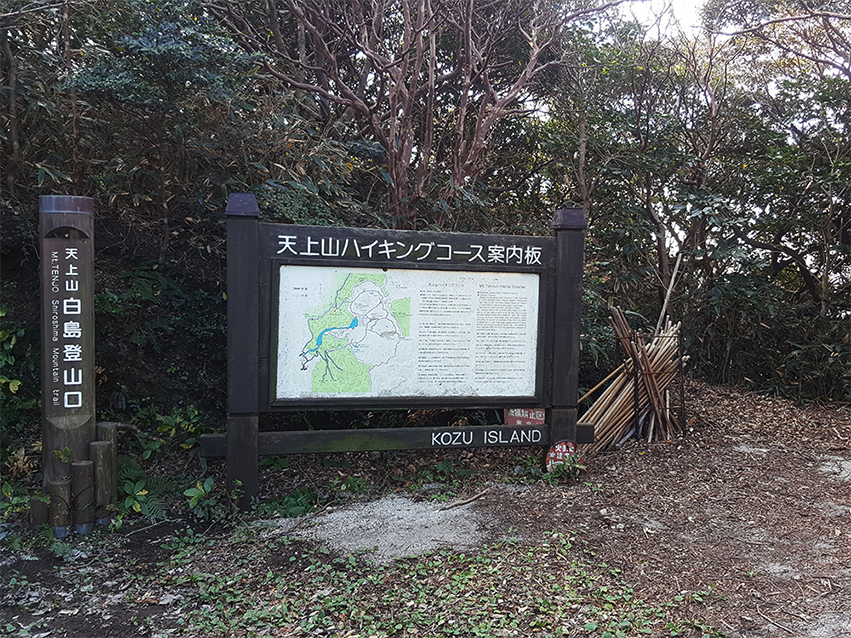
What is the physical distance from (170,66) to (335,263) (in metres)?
1.92

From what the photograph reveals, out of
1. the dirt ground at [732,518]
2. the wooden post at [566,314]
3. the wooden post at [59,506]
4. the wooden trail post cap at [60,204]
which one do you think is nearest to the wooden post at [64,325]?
the wooden trail post cap at [60,204]

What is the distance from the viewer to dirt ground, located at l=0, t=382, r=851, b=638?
113 inches

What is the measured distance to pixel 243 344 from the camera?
3.94 meters

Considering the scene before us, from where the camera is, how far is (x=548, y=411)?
4543mm

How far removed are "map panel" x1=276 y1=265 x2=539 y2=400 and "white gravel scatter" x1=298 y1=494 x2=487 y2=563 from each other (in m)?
0.74

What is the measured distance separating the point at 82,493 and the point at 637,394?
4.28 m

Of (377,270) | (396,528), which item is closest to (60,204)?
(377,270)

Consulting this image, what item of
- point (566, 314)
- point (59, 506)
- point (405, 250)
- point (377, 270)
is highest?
point (405, 250)

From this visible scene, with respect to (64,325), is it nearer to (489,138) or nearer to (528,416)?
(528,416)

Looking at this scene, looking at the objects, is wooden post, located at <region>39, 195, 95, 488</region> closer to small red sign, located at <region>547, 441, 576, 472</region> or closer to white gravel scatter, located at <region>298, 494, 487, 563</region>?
white gravel scatter, located at <region>298, 494, 487, 563</region>

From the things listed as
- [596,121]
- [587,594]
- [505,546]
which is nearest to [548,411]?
[505,546]

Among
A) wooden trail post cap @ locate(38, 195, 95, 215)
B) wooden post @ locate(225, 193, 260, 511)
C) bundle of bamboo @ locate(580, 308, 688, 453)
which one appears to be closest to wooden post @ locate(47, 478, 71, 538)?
wooden post @ locate(225, 193, 260, 511)

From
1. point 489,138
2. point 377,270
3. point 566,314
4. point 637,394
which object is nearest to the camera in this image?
point 377,270

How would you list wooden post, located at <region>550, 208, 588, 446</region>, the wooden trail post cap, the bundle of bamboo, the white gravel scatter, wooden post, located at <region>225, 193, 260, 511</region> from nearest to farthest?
the white gravel scatter < the wooden trail post cap < wooden post, located at <region>225, 193, 260, 511</region> < wooden post, located at <region>550, 208, 588, 446</region> < the bundle of bamboo
